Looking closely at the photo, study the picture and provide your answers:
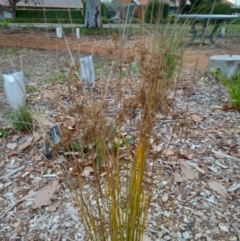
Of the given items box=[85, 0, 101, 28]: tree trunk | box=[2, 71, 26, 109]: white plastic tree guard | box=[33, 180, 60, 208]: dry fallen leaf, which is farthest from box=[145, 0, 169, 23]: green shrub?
box=[85, 0, 101, 28]: tree trunk

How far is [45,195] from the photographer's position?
1.48 metres

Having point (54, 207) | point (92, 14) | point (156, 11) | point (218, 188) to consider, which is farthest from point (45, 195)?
point (92, 14)

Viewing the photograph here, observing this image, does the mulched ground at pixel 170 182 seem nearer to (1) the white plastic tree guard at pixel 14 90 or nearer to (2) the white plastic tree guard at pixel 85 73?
(2) the white plastic tree guard at pixel 85 73

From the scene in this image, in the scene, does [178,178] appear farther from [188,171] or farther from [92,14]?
[92,14]

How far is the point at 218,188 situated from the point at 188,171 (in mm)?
Result: 198

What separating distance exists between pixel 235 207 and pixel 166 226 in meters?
0.38

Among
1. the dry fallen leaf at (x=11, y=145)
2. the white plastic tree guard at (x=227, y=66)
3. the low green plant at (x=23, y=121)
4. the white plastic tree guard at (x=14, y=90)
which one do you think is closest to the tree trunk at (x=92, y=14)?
the white plastic tree guard at (x=227, y=66)

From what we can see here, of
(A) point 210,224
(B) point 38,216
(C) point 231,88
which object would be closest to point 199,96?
(C) point 231,88

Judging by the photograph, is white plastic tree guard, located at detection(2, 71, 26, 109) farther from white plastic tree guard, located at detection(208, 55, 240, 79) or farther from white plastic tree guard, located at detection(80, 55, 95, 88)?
white plastic tree guard, located at detection(208, 55, 240, 79)

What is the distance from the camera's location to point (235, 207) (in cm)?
138

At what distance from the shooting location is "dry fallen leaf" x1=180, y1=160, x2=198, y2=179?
1.59 metres

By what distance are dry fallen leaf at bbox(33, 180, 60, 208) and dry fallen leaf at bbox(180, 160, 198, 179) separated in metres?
0.74

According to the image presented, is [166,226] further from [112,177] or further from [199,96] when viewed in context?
[199,96]

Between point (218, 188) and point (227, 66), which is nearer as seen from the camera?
point (218, 188)
